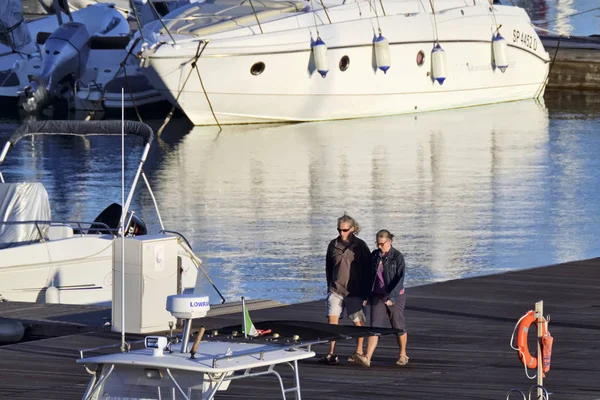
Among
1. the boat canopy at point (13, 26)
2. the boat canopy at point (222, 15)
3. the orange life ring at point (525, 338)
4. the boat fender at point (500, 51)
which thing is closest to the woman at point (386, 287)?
the orange life ring at point (525, 338)

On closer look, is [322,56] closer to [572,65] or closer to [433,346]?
[572,65]

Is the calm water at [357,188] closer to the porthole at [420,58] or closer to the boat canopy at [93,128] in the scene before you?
the porthole at [420,58]

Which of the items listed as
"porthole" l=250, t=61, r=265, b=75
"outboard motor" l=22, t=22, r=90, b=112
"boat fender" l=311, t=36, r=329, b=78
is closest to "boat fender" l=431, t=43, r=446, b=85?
"boat fender" l=311, t=36, r=329, b=78

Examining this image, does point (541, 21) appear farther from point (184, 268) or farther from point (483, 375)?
point (483, 375)

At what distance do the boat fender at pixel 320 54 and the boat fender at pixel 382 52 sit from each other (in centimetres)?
171

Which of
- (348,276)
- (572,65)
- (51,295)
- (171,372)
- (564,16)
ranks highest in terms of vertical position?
(564,16)

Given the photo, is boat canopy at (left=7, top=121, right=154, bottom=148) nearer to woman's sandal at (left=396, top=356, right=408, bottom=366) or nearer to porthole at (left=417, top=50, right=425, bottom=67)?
woman's sandal at (left=396, top=356, right=408, bottom=366)

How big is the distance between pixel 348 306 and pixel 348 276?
27 cm

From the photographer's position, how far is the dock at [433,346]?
11500mm

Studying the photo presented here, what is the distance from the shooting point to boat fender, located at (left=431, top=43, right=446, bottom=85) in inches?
1608

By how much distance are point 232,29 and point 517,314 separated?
23.7m

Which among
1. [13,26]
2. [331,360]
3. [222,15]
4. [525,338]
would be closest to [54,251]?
[331,360]

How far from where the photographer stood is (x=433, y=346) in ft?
43.6

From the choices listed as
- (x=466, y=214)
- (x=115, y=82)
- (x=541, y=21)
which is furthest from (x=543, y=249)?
(x=541, y=21)
